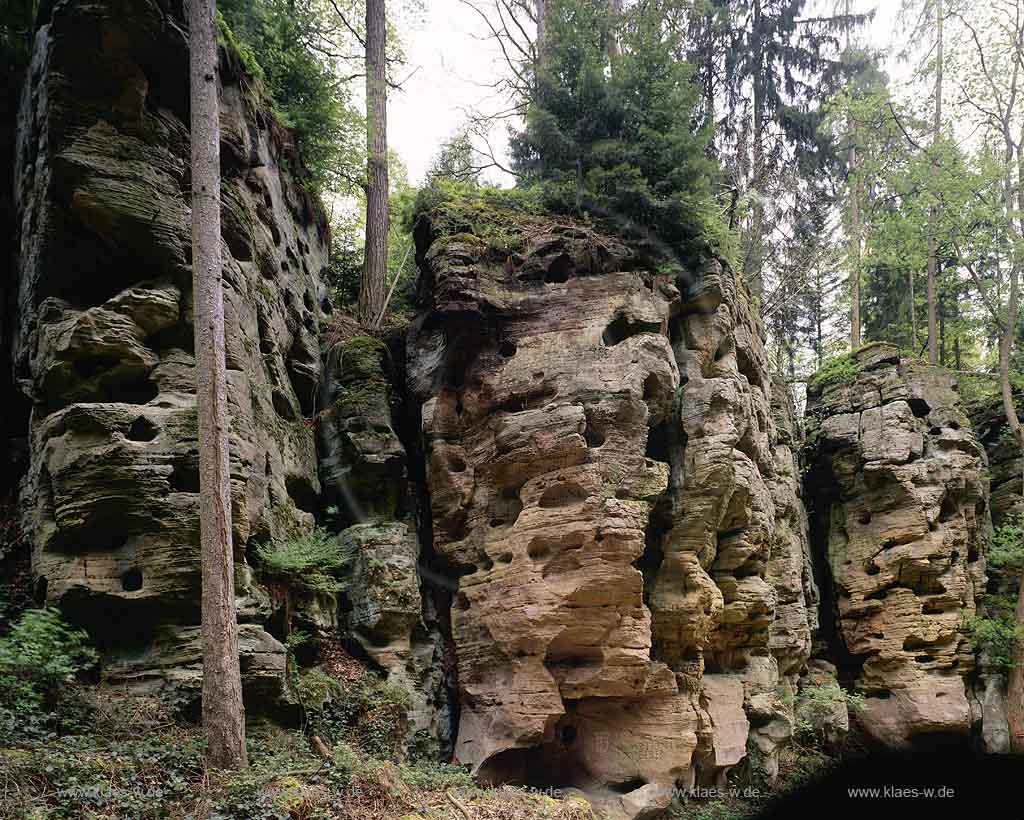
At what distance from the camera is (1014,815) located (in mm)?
4016

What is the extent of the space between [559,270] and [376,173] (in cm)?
675

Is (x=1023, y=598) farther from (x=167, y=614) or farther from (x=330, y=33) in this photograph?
(x=330, y=33)

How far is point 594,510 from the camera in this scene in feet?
35.2

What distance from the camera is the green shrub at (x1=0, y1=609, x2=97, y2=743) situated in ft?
22.2

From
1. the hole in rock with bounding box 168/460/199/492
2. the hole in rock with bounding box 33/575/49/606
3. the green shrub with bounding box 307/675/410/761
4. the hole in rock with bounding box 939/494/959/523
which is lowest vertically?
the green shrub with bounding box 307/675/410/761

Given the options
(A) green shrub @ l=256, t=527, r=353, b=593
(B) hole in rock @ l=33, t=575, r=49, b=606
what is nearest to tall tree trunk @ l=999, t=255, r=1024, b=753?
(A) green shrub @ l=256, t=527, r=353, b=593

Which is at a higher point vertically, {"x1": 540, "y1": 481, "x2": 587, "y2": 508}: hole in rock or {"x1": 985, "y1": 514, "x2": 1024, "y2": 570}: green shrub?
{"x1": 540, "y1": 481, "x2": 587, "y2": 508}: hole in rock

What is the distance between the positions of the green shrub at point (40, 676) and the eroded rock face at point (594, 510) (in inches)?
230

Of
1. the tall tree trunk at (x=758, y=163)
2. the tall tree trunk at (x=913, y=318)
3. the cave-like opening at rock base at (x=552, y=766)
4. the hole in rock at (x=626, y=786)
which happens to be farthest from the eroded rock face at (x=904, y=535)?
the cave-like opening at rock base at (x=552, y=766)

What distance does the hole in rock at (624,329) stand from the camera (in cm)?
1230

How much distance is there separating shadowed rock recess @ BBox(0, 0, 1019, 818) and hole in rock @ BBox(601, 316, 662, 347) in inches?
3.0

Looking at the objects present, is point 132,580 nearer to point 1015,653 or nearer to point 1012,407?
point 1015,653

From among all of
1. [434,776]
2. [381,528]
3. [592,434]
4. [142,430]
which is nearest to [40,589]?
[142,430]

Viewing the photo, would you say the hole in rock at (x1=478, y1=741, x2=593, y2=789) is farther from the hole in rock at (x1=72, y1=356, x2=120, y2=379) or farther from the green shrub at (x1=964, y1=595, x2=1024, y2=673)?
the green shrub at (x1=964, y1=595, x2=1024, y2=673)
